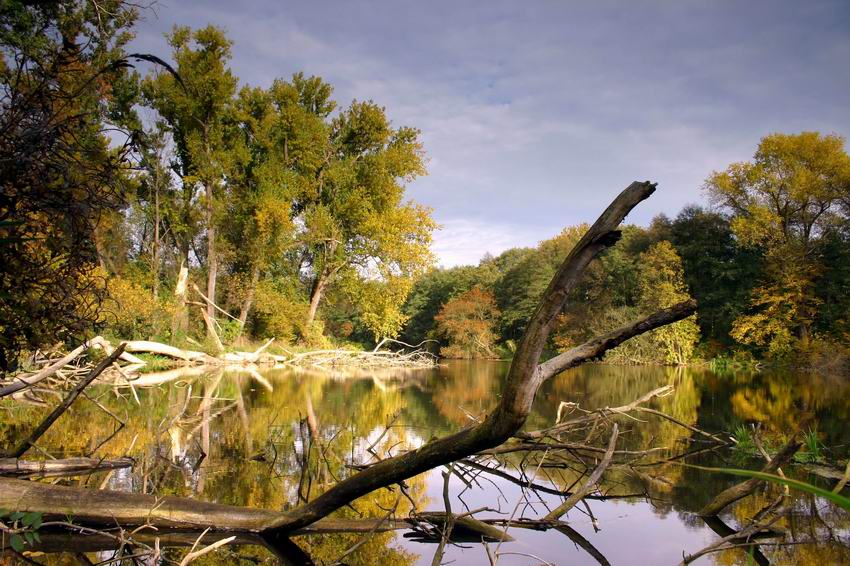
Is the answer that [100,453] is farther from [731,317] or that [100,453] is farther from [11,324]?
[731,317]

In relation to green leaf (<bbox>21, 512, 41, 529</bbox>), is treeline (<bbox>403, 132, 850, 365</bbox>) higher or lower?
higher

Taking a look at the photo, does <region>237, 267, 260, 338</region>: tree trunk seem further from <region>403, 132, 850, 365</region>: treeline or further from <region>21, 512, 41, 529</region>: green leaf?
<region>21, 512, 41, 529</region>: green leaf

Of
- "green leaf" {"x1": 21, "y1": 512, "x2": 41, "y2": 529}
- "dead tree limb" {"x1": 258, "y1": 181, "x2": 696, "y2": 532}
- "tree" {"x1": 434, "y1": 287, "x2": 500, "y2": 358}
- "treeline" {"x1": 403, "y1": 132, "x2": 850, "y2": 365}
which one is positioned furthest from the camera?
"tree" {"x1": 434, "y1": 287, "x2": 500, "y2": 358}

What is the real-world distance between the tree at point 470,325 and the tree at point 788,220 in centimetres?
1498

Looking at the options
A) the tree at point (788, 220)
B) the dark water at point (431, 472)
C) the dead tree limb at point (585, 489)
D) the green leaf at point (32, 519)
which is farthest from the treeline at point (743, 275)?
the green leaf at point (32, 519)

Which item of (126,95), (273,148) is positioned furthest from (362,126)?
(126,95)

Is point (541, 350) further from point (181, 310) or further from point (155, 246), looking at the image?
Result: point (155, 246)

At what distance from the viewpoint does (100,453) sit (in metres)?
4.84

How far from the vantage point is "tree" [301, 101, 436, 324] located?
24.5m

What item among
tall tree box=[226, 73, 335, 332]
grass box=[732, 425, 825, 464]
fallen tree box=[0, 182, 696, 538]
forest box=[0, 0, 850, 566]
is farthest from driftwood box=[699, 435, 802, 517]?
tall tree box=[226, 73, 335, 332]

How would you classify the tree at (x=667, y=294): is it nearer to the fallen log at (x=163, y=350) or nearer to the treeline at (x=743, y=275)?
the treeline at (x=743, y=275)

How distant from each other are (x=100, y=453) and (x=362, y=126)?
2223 centimetres

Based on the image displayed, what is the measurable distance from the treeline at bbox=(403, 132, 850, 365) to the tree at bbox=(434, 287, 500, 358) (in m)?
0.10

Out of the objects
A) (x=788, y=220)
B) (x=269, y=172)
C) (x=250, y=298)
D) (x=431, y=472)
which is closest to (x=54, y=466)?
(x=431, y=472)
